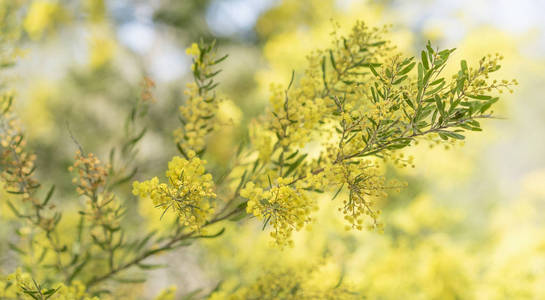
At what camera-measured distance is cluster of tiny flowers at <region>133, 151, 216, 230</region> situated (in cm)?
40

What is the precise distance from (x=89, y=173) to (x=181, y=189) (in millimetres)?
196

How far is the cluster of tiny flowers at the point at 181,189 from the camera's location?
1.30 ft

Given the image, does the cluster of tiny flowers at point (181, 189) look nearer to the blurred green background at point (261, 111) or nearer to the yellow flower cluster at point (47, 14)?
the blurred green background at point (261, 111)

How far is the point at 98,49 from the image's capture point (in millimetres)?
2768

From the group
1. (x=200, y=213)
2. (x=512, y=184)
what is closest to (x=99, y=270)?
(x=200, y=213)

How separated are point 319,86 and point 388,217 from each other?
190 cm

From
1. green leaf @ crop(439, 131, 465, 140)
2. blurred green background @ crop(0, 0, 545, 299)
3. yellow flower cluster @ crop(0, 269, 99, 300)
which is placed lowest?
yellow flower cluster @ crop(0, 269, 99, 300)

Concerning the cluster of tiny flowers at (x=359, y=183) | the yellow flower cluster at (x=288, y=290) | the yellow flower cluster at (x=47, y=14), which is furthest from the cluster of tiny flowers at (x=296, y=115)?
the yellow flower cluster at (x=47, y=14)

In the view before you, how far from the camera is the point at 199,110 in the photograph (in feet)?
1.80

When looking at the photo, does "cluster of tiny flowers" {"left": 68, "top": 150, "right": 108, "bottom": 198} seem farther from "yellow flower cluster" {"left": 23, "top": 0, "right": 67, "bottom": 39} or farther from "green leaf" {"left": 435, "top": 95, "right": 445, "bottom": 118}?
"yellow flower cluster" {"left": 23, "top": 0, "right": 67, "bottom": 39}

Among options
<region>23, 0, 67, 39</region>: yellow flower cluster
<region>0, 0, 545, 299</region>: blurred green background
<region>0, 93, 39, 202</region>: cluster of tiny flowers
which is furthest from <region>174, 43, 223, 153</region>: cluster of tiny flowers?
<region>23, 0, 67, 39</region>: yellow flower cluster

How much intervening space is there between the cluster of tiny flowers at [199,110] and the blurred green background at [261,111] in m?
0.56

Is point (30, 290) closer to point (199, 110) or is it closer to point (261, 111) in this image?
point (199, 110)

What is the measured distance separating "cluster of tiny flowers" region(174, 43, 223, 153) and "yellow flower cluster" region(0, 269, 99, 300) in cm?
26
